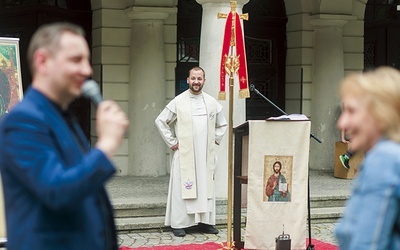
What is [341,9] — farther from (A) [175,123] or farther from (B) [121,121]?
(B) [121,121]

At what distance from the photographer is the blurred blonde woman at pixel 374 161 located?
99.7 inches

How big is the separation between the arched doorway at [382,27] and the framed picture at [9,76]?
839cm

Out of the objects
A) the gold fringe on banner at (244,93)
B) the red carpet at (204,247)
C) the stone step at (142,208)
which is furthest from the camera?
the stone step at (142,208)

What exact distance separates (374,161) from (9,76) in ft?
19.7

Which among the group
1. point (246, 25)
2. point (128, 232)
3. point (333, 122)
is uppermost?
point (246, 25)

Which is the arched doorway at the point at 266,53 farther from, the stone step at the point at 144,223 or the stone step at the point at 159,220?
the stone step at the point at 144,223

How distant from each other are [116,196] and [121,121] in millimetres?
7936

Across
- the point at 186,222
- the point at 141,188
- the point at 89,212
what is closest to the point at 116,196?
the point at 141,188

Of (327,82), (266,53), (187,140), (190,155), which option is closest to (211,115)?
(187,140)

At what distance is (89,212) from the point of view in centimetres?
296

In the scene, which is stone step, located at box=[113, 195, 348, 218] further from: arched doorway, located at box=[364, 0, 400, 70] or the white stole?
arched doorway, located at box=[364, 0, 400, 70]

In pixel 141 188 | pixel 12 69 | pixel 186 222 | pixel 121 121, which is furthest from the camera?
pixel 141 188

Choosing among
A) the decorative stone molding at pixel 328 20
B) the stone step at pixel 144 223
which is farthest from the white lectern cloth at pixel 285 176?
the decorative stone molding at pixel 328 20

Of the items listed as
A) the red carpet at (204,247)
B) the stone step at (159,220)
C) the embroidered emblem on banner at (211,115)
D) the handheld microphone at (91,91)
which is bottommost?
the red carpet at (204,247)
